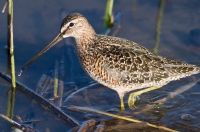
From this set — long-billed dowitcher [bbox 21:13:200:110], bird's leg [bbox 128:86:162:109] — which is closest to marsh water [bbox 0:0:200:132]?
bird's leg [bbox 128:86:162:109]

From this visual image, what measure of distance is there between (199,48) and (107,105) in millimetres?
1966

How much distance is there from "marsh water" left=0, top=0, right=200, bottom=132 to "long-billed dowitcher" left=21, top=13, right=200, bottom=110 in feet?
1.69

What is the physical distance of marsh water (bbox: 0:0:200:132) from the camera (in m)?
6.97

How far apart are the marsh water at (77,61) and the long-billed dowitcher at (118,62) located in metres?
0.52

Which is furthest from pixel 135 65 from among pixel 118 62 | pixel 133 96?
pixel 133 96

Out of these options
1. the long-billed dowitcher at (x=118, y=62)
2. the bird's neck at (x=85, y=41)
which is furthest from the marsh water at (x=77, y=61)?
the bird's neck at (x=85, y=41)

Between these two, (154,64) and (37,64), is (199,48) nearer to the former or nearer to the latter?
(154,64)

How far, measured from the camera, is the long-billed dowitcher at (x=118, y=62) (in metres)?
6.56

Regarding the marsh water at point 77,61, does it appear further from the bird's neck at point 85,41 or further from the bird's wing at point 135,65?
the bird's neck at point 85,41

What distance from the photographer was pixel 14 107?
7070 millimetres

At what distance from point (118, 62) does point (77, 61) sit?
1.68 metres

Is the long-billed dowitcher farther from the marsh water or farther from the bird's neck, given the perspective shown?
the marsh water

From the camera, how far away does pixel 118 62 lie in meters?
6.54

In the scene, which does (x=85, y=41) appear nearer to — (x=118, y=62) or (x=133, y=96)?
(x=118, y=62)
